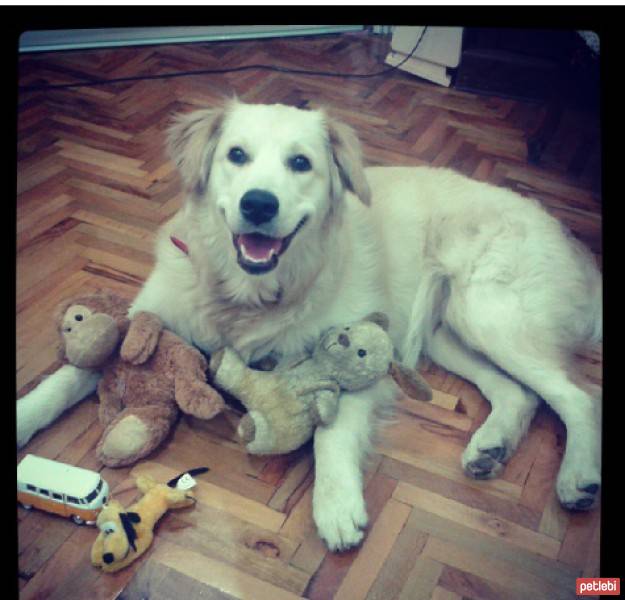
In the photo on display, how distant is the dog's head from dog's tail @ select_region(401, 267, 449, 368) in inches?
14.3

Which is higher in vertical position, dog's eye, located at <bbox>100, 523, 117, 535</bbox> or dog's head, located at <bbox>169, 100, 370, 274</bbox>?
dog's head, located at <bbox>169, 100, 370, 274</bbox>

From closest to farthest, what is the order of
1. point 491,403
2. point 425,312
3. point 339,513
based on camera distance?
point 339,513 → point 491,403 → point 425,312

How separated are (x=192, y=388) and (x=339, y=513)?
412 millimetres

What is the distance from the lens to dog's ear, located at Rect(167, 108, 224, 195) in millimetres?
1422

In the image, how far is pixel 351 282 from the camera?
5.19ft

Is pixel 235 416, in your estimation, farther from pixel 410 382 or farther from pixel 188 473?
pixel 410 382

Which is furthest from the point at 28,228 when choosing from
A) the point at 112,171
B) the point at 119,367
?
the point at 119,367

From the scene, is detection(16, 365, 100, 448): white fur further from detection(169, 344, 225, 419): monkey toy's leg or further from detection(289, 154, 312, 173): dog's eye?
detection(289, 154, 312, 173): dog's eye

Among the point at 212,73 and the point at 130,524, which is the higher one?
the point at 212,73

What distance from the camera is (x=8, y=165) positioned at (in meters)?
0.92

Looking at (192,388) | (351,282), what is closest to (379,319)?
(351,282)

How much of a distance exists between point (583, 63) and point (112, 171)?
152cm

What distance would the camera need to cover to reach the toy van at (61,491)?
109cm

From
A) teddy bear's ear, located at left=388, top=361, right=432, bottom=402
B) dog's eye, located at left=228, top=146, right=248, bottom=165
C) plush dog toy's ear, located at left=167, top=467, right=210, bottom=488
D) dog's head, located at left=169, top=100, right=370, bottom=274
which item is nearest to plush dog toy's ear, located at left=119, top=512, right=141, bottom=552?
plush dog toy's ear, located at left=167, top=467, right=210, bottom=488
